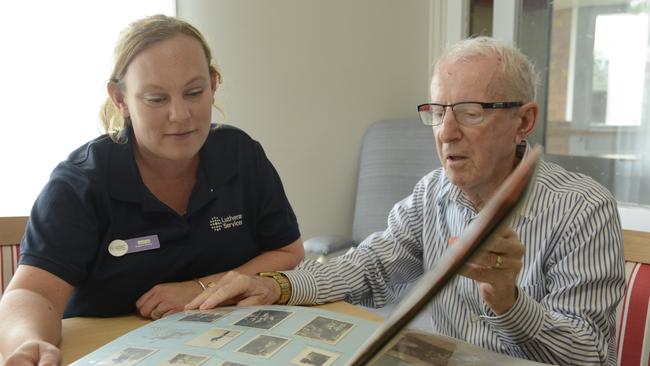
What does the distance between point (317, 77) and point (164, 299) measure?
193 cm

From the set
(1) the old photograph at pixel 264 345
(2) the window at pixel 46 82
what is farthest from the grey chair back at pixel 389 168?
(1) the old photograph at pixel 264 345

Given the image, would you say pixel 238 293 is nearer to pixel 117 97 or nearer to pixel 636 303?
pixel 117 97

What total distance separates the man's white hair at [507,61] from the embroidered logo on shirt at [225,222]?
1.94 feet

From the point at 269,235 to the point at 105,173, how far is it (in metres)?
0.43

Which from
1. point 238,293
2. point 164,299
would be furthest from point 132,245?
point 238,293

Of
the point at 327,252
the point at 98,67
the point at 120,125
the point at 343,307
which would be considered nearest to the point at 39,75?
the point at 98,67

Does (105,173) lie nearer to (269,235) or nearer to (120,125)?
(120,125)

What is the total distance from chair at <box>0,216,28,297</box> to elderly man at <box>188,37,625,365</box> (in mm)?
693

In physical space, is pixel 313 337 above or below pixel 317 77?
below

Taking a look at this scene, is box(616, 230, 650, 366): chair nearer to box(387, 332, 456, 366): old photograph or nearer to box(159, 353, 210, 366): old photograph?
box(387, 332, 456, 366): old photograph

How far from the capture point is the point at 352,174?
3170 mm

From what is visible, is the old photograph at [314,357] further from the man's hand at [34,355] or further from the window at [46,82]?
the window at [46,82]

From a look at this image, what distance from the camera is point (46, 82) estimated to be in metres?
2.18

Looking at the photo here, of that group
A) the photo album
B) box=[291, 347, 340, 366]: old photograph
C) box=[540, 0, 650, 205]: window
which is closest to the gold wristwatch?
the photo album
